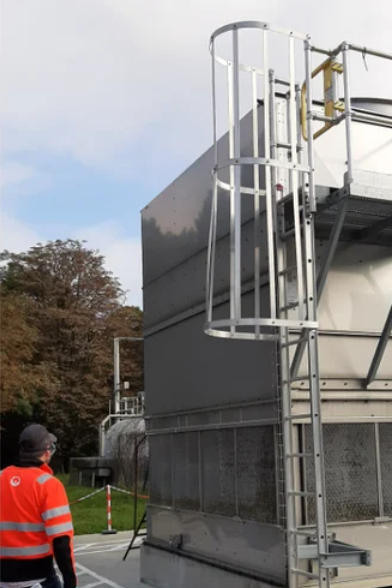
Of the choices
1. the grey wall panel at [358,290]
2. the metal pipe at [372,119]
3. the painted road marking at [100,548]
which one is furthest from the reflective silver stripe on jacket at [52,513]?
the painted road marking at [100,548]

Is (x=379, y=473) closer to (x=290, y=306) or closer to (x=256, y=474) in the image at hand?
(x=256, y=474)

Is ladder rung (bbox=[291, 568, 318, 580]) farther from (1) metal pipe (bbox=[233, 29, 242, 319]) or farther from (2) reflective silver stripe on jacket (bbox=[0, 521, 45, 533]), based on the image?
(2) reflective silver stripe on jacket (bbox=[0, 521, 45, 533])

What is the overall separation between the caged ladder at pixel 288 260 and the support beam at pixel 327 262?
0.04ft

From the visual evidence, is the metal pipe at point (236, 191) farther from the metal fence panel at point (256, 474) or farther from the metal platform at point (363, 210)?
the metal fence panel at point (256, 474)

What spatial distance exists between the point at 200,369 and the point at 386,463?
2.17 m

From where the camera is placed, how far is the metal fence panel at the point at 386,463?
20.9ft

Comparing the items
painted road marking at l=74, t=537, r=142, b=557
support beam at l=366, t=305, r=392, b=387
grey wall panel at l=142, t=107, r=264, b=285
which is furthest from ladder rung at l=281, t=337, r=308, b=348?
painted road marking at l=74, t=537, r=142, b=557

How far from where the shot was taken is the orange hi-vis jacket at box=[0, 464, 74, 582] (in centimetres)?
442

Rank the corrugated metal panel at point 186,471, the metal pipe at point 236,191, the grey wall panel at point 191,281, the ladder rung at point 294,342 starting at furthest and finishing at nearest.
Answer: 1. the corrugated metal panel at point 186,471
2. the grey wall panel at point 191,281
3. the ladder rung at point 294,342
4. the metal pipe at point 236,191

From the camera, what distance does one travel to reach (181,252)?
8.34 metres

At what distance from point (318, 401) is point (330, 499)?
1.14 meters

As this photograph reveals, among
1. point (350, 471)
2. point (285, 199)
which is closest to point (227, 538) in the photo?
point (350, 471)

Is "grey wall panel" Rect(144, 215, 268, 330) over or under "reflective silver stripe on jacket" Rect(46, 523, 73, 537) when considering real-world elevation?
over

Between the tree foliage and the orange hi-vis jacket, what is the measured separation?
3227 cm
